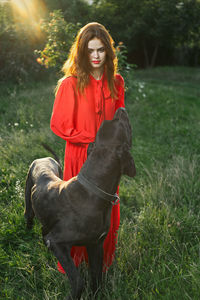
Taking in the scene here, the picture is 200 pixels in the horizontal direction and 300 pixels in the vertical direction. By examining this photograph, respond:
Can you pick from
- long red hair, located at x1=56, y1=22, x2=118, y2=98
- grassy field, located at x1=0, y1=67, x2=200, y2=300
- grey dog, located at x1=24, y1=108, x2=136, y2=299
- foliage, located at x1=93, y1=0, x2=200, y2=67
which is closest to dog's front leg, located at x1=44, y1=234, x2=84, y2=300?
grey dog, located at x1=24, y1=108, x2=136, y2=299

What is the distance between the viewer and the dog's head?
1.73 metres

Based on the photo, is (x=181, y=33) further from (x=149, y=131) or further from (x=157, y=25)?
(x=149, y=131)

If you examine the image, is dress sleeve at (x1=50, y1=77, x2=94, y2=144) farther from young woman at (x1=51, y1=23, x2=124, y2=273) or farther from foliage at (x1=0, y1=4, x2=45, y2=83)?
foliage at (x1=0, y1=4, x2=45, y2=83)

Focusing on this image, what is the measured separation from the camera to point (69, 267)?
6.14 ft

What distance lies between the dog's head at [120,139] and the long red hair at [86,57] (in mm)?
630

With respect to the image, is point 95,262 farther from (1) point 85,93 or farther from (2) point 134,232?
(1) point 85,93

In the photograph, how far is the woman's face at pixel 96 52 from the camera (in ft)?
7.22

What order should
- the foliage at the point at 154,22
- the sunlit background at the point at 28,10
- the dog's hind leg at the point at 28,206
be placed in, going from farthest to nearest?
the foliage at the point at 154,22 → the sunlit background at the point at 28,10 → the dog's hind leg at the point at 28,206

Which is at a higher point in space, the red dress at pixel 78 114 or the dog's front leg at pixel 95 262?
the red dress at pixel 78 114

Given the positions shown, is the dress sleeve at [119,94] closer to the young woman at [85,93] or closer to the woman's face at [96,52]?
the young woman at [85,93]

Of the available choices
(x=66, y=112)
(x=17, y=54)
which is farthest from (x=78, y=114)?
(x=17, y=54)

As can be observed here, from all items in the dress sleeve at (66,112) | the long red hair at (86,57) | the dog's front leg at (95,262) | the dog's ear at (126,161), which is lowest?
the dog's front leg at (95,262)

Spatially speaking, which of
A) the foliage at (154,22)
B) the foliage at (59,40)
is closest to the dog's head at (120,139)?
the foliage at (59,40)

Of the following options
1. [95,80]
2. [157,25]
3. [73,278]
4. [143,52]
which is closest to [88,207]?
[73,278]
